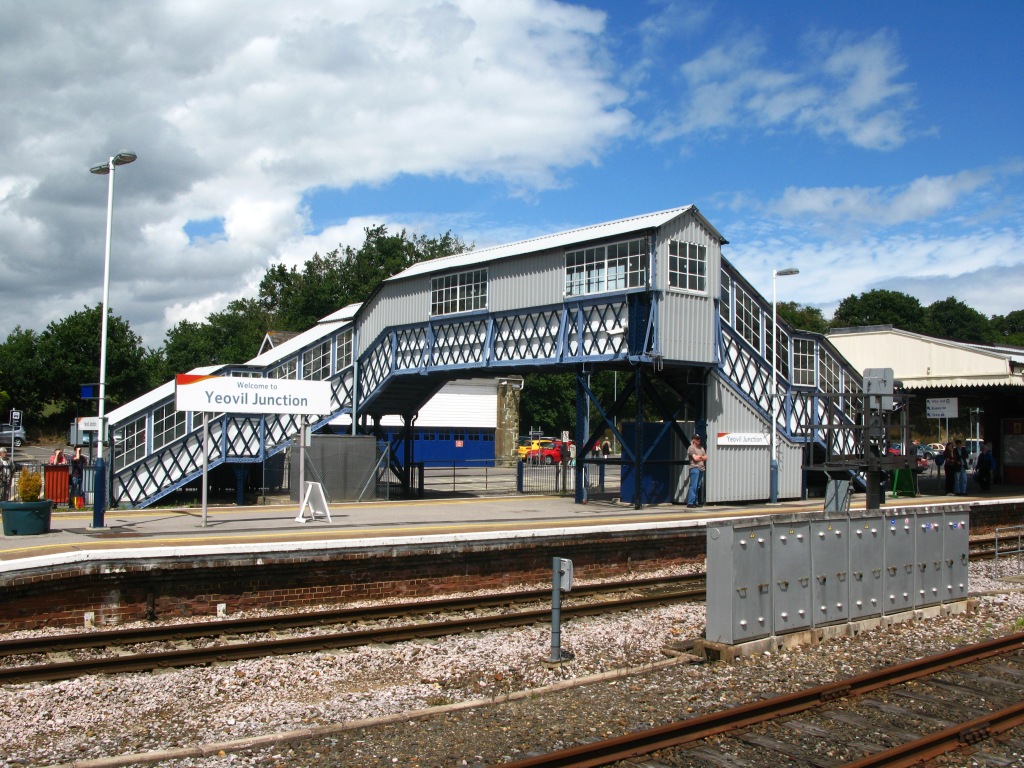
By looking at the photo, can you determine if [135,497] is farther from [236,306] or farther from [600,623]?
[236,306]

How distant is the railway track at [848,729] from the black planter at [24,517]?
1129 cm

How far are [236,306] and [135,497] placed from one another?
73.6 metres

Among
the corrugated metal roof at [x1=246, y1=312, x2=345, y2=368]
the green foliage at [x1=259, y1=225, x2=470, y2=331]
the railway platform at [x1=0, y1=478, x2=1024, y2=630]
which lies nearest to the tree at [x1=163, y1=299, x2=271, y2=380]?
the green foliage at [x1=259, y1=225, x2=470, y2=331]

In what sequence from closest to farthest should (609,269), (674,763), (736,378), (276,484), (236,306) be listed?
(674,763) < (609,269) < (736,378) < (276,484) < (236,306)

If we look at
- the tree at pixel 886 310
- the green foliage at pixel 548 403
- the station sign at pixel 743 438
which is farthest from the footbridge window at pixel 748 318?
the tree at pixel 886 310

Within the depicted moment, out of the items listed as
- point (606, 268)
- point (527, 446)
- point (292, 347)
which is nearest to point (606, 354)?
point (606, 268)

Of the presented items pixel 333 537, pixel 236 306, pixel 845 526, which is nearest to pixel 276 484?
pixel 333 537

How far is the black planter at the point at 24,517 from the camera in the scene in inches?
579

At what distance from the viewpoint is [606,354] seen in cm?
2264

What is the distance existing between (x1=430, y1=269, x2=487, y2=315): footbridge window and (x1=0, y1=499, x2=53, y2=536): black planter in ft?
44.5

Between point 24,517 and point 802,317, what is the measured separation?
8628cm

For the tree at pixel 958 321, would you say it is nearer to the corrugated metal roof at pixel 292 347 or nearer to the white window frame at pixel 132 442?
the corrugated metal roof at pixel 292 347

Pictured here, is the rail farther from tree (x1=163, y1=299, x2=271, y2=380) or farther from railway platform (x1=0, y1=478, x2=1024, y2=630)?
tree (x1=163, y1=299, x2=271, y2=380)

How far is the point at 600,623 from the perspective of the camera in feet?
40.8
